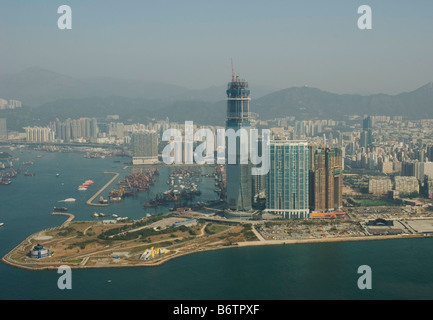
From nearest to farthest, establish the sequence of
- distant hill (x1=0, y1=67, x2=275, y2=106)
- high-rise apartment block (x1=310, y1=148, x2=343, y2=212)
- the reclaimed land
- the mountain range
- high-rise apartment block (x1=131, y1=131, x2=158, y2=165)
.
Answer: the reclaimed land, high-rise apartment block (x1=310, y1=148, x2=343, y2=212), high-rise apartment block (x1=131, y1=131, x2=158, y2=165), the mountain range, distant hill (x1=0, y1=67, x2=275, y2=106)

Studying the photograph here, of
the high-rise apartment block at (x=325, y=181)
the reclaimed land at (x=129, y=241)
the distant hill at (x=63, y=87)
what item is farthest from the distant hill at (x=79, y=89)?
the reclaimed land at (x=129, y=241)

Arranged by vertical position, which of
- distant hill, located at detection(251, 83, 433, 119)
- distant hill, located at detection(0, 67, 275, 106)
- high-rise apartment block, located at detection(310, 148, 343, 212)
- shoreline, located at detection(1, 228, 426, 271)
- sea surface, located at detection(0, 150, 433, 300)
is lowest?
sea surface, located at detection(0, 150, 433, 300)

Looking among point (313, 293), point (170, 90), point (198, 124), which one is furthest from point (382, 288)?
point (170, 90)

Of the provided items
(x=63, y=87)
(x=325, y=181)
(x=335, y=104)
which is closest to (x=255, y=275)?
(x=325, y=181)

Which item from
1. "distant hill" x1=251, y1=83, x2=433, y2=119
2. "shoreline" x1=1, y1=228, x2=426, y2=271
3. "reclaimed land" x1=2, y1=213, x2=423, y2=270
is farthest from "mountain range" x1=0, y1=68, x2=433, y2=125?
"shoreline" x1=1, y1=228, x2=426, y2=271

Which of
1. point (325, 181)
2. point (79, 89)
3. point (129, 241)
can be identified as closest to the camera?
point (129, 241)

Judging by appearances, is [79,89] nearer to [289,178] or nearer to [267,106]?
[267,106]

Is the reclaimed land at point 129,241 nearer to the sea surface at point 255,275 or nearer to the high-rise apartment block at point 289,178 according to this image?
the sea surface at point 255,275

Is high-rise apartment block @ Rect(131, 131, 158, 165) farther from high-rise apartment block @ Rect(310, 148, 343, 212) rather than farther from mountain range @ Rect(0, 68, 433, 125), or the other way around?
mountain range @ Rect(0, 68, 433, 125)

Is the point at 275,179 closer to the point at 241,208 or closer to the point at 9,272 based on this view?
the point at 241,208
